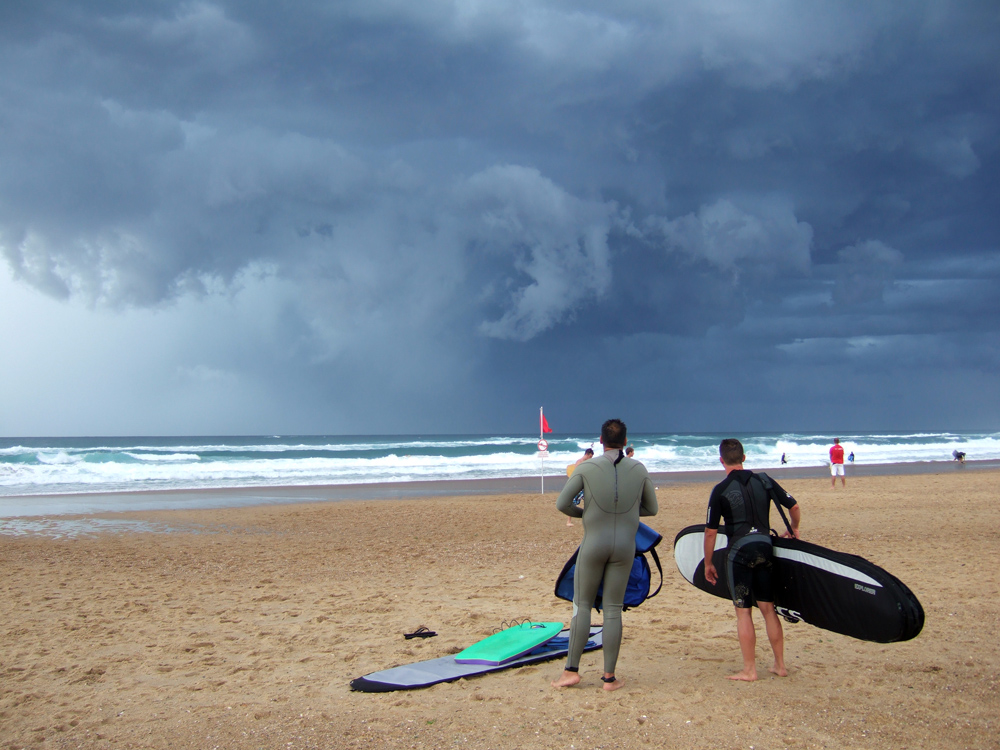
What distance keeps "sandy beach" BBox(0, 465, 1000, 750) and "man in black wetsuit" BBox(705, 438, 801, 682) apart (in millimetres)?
453

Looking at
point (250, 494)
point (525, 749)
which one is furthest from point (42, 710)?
point (250, 494)

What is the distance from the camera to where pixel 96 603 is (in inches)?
304

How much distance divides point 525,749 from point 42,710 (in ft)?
11.0

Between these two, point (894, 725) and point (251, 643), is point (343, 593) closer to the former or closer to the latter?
point (251, 643)

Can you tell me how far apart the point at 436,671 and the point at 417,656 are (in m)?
0.64

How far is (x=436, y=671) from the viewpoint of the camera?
16.2ft

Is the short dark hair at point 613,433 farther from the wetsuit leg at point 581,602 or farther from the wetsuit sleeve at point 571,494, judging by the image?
the wetsuit leg at point 581,602

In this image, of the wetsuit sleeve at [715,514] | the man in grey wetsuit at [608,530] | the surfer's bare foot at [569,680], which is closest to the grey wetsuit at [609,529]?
the man in grey wetsuit at [608,530]

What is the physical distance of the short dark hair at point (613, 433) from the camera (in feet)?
14.7

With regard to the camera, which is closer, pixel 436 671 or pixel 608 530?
pixel 608 530

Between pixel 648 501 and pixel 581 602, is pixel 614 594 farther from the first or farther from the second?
pixel 648 501

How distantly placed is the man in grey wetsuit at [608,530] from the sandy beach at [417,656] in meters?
0.46

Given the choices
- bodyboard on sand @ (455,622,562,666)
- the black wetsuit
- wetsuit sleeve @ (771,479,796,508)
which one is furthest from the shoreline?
wetsuit sleeve @ (771,479,796,508)

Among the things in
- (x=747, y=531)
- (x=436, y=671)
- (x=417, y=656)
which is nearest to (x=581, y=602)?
(x=747, y=531)
